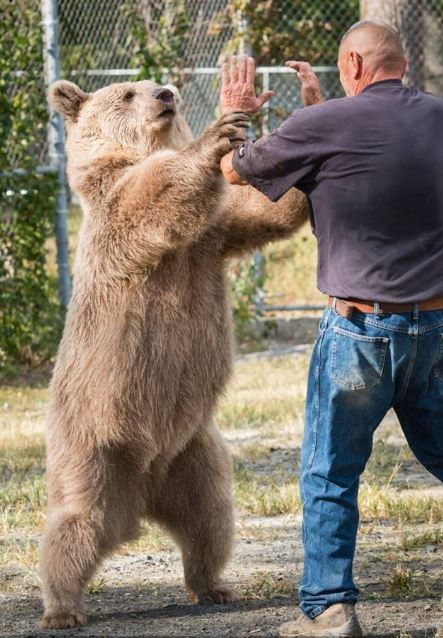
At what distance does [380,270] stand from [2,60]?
668 cm

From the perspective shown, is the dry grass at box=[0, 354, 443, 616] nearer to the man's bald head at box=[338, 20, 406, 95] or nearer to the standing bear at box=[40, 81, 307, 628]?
the standing bear at box=[40, 81, 307, 628]

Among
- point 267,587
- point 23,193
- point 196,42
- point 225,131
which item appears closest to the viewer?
point 225,131

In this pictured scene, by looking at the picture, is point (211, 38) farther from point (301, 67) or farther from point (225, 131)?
point (225, 131)

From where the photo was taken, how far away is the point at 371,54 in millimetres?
4012

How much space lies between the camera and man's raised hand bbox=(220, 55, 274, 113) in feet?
14.5

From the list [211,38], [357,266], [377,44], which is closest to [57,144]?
[211,38]

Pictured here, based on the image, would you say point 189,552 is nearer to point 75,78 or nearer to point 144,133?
point 144,133

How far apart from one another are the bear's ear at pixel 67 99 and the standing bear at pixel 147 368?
0.50 metres

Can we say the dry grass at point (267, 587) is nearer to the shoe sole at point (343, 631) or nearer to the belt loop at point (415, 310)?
the shoe sole at point (343, 631)

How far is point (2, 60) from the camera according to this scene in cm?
980

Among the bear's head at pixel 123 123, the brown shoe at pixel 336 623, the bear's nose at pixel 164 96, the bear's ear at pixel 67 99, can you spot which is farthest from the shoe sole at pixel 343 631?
the bear's ear at pixel 67 99

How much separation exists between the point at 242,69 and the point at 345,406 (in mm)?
1369

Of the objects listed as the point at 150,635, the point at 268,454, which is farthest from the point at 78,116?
the point at 268,454

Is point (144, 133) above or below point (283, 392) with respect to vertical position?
above
